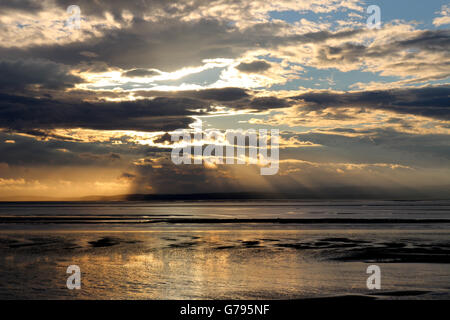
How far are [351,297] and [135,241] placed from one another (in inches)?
1031

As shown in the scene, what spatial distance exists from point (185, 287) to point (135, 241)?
70.6 feet

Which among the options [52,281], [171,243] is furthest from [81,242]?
[52,281]

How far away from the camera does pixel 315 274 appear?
23.1 m

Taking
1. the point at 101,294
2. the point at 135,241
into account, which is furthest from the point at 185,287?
the point at 135,241

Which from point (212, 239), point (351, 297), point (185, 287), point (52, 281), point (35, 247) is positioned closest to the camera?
point (351, 297)

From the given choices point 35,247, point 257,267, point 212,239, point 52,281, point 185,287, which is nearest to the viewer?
point 185,287

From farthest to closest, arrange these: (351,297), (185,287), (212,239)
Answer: (212,239), (185,287), (351,297)
